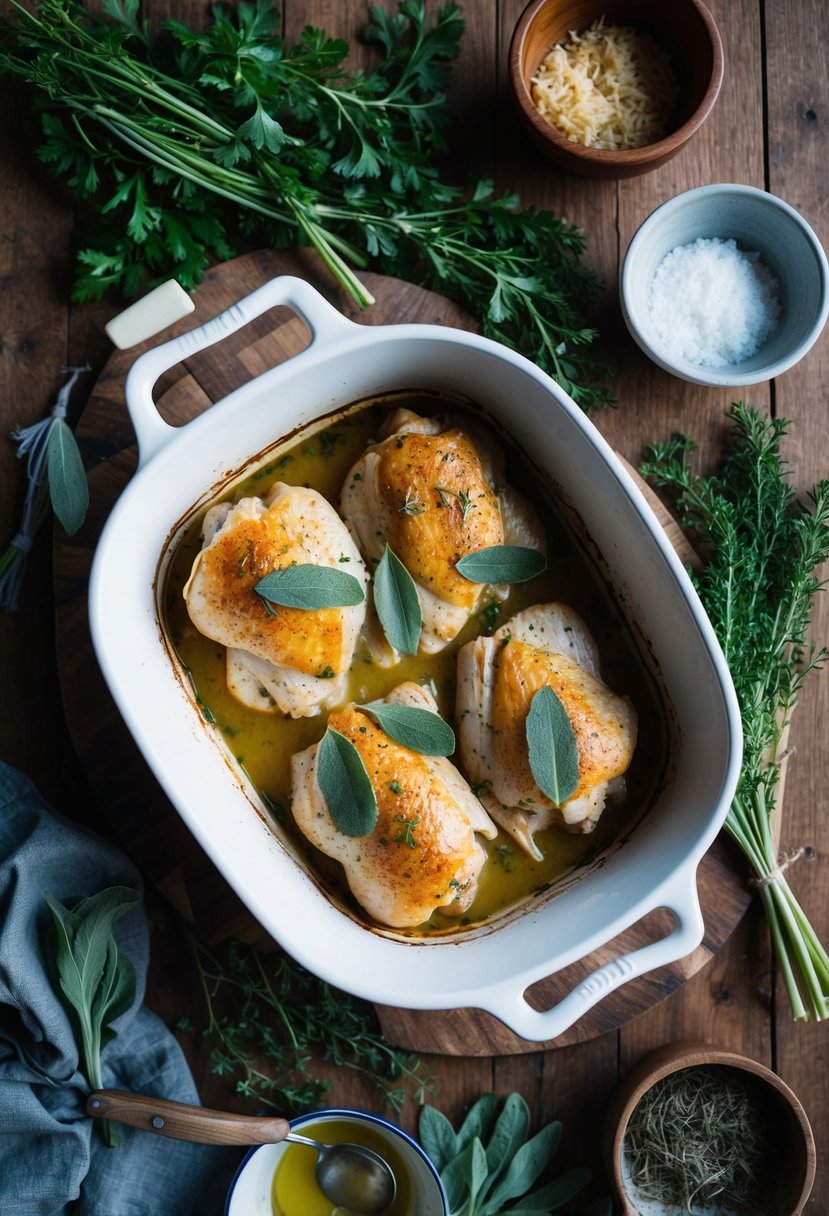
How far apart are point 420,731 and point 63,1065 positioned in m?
0.98

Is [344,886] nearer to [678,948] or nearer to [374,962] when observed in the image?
[374,962]

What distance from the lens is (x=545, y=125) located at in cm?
203

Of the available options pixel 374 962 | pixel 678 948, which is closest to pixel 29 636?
pixel 374 962

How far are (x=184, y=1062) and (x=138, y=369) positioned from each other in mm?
1441

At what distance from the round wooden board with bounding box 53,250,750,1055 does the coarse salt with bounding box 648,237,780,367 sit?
1.44ft

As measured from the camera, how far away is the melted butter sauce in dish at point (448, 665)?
206 centimetres

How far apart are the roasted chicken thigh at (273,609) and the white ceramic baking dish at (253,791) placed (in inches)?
4.6

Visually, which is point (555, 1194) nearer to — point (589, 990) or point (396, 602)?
point (589, 990)

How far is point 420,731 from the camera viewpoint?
2.00 m

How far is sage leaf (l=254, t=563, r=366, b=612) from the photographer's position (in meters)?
1.98

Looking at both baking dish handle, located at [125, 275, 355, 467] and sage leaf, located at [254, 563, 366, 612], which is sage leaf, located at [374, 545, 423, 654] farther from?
baking dish handle, located at [125, 275, 355, 467]

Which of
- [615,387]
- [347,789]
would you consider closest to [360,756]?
[347,789]

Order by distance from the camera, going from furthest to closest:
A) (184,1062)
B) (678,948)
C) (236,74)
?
(184,1062) < (236,74) < (678,948)

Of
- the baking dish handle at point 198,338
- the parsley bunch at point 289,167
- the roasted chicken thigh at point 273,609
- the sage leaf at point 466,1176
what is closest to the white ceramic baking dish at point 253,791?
the baking dish handle at point 198,338
